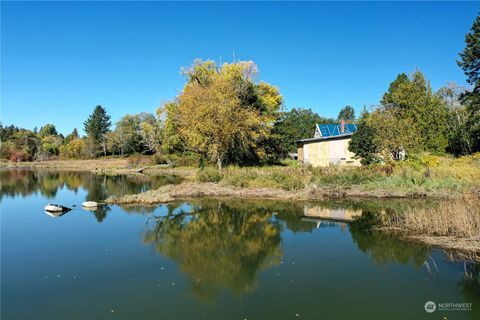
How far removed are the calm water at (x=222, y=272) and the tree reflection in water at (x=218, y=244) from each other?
0.04 m

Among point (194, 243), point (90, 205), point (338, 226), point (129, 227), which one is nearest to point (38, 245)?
point (129, 227)

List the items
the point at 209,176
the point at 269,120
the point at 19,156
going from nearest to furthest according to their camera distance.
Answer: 1. the point at 209,176
2. the point at 269,120
3. the point at 19,156

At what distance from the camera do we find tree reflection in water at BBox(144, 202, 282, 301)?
26.2 ft

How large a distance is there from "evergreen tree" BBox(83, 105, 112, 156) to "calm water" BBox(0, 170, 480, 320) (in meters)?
66.3

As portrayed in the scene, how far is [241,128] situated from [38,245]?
2110 centimetres

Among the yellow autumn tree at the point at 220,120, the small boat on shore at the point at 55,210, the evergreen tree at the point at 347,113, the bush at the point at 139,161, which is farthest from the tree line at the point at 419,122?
the evergreen tree at the point at 347,113

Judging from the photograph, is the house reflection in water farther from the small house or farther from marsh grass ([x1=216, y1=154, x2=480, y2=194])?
the small house

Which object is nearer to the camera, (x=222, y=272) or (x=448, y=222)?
(x=222, y=272)

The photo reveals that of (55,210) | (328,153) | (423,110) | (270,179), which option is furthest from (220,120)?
(423,110)

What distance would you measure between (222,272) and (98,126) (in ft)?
262

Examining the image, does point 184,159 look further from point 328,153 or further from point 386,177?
point 386,177

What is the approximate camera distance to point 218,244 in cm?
1096

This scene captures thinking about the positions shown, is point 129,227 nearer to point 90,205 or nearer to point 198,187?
point 90,205

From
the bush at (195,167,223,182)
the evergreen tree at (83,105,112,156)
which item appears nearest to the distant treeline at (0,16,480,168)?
the bush at (195,167,223,182)
